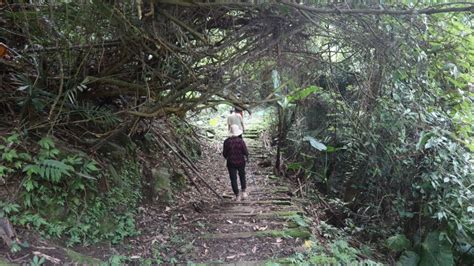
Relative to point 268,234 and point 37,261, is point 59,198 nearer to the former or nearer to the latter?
point 37,261

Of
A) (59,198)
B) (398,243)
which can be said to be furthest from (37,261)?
(398,243)

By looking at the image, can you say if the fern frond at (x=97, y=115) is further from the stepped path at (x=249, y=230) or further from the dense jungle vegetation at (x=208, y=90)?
the stepped path at (x=249, y=230)

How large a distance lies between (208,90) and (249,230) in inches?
81.5

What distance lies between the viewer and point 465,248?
20.0 feet

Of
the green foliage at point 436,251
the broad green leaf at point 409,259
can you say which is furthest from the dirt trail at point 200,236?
the green foliage at point 436,251

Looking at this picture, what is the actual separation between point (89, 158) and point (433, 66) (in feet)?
14.3

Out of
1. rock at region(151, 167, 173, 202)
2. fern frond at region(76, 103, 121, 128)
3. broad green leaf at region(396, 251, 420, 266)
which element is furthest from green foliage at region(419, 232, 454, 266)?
Answer: fern frond at region(76, 103, 121, 128)

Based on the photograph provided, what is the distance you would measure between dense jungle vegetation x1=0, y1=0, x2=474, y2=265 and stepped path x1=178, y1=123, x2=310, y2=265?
0.81 meters

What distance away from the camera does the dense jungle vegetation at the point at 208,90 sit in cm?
446

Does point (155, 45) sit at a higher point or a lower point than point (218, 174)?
higher

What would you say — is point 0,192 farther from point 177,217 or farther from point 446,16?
point 446,16

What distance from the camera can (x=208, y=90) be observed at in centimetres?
526

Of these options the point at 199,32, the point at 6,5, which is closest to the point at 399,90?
the point at 199,32

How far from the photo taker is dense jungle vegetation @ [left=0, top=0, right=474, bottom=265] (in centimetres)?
446
